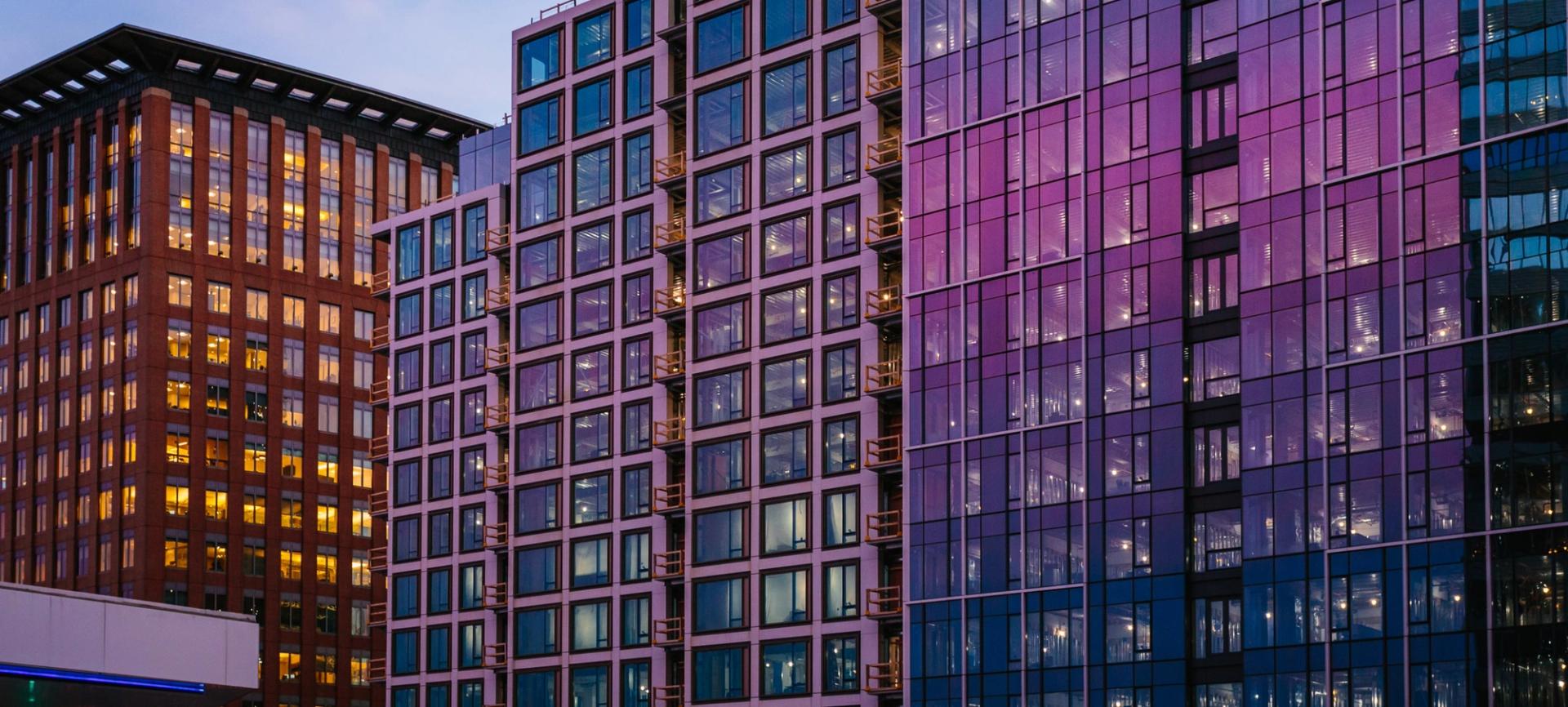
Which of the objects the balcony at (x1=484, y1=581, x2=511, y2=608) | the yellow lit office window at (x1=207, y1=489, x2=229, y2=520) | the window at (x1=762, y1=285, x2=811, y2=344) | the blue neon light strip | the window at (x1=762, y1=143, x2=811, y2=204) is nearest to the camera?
the blue neon light strip

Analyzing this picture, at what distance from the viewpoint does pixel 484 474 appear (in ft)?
443

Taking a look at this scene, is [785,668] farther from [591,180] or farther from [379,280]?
[379,280]

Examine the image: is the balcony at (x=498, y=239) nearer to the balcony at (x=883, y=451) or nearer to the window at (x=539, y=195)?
the window at (x=539, y=195)

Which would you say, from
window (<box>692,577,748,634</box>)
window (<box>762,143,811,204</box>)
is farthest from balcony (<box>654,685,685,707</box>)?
window (<box>762,143,811,204</box>)

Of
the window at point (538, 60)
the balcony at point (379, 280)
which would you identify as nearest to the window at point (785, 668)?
the window at point (538, 60)

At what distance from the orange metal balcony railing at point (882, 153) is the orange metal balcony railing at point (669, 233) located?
14903 mm

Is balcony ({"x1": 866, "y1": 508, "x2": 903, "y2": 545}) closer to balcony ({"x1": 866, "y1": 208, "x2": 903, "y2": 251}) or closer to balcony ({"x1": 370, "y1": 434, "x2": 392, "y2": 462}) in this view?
balcony ({"x1": 866, "y1": 208, "x2": 903, "y2": 251})

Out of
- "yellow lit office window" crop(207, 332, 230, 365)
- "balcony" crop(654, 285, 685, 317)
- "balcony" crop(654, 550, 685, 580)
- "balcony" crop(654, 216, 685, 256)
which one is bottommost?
"balcony" crop(654, 550, 685, 580)

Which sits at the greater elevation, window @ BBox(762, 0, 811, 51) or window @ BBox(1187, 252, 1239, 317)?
window @ BBox(762, 0, 811, 51)

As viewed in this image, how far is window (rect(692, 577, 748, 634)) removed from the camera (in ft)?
384

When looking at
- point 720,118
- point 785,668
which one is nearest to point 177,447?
point 720,118

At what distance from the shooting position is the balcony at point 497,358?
5290 inches

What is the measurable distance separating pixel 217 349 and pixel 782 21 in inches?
3057

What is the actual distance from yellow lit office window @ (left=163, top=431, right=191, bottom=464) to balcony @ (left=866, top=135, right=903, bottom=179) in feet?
275
